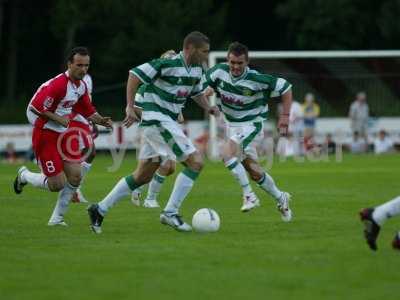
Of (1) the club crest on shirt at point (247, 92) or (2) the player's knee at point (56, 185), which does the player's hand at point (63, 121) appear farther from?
(1) the club crest on shirt at point (247, 92)

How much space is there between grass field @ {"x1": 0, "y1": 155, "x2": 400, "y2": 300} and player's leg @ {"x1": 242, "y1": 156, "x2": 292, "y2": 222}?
0.63 feet

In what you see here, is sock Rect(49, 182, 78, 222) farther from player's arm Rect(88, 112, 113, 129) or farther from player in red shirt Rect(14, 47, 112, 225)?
player's arm Rect(88, 112, 113, 129)

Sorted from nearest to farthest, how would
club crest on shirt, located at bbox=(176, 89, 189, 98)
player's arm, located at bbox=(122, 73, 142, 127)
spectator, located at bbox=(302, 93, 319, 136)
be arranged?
1. player's arm, located at bbox=(122, 73, 142, 127)
2. club crest on shirt, located at bbox=(176, 89, 189, 98)
3. spectator, located at bbox=(302, 93, 319, 136)

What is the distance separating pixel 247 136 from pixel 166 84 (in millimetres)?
2594

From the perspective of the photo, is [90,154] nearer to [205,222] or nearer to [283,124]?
[283,124]

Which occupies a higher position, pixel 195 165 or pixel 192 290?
pixel 195 165

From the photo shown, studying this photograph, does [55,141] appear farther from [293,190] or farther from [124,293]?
[293,190]

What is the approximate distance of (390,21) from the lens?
4344 cm

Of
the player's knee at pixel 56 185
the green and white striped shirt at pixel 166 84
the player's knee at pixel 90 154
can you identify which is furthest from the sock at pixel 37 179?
the green and white striped shirt at pixel 166 84

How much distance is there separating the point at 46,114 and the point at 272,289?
502cm

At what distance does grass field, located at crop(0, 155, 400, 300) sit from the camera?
8.03 metres

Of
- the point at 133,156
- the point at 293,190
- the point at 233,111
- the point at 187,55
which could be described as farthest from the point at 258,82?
the point at 133,156

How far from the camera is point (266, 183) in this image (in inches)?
524

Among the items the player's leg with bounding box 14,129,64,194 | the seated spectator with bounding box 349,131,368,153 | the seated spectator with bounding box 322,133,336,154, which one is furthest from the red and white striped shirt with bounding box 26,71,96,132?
the seated spectator with bounding box 349,131,368,153
